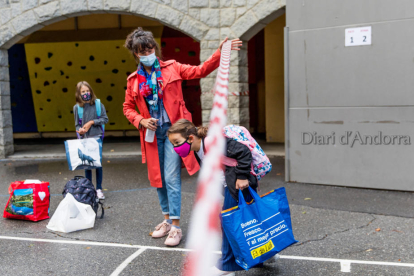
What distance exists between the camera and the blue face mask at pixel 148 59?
4.23 m

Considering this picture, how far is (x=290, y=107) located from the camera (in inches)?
282

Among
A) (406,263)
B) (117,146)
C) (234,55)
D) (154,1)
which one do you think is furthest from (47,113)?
(406,263)

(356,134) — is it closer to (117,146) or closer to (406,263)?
(406,263)

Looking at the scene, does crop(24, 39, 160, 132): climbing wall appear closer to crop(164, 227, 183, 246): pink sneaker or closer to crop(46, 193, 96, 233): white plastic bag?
crop(46, 193, 96, 233): white plastic bag

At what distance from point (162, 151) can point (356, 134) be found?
339cm

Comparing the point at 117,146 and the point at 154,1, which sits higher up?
the point at 154,1

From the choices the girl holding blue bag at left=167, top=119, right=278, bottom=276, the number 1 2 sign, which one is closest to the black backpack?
the girl holding blue bag at left=167, top=119, right=278, bottom=276

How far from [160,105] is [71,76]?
1070 centimetres

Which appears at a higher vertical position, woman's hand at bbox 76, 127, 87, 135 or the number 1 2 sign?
the number 1 2 sign

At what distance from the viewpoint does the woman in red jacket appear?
4254 mm

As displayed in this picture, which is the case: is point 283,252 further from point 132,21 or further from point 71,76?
point 71,76

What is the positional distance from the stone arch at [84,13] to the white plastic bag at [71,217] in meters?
4.90

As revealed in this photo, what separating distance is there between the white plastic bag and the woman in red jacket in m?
0.96

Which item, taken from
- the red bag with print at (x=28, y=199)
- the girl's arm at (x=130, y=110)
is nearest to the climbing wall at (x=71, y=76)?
the red bag with print at (x=28, y=199)
